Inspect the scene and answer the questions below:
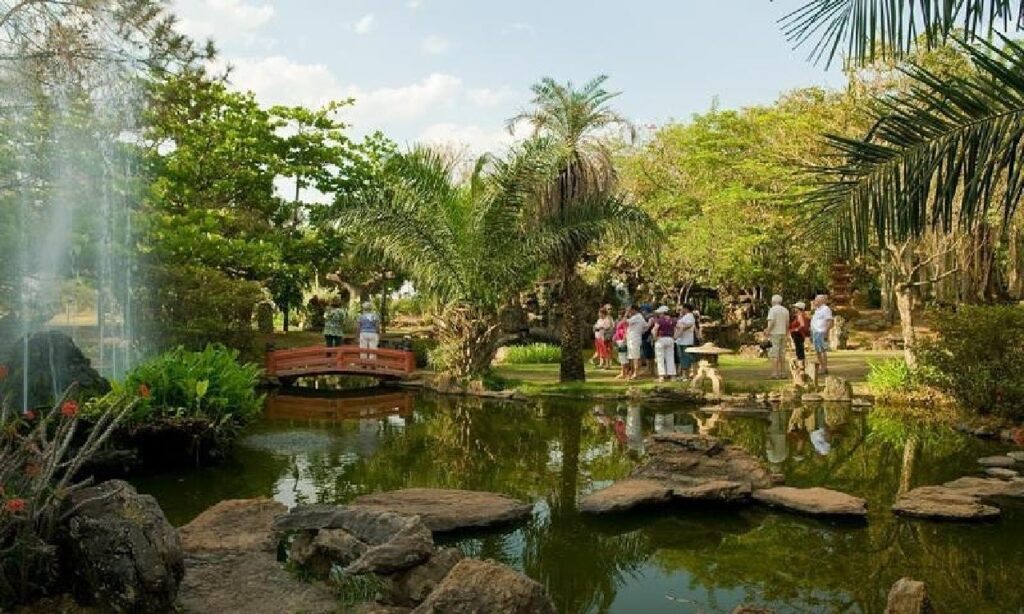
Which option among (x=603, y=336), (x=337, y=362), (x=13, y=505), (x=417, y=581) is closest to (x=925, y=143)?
(x=417, y=581)

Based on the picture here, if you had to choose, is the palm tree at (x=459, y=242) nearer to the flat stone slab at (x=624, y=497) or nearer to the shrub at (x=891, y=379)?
the shrub at (x=891, y=379)

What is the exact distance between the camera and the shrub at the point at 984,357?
11695 mm

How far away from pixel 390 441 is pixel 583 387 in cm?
563

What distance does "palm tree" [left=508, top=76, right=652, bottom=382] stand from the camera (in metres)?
16.8

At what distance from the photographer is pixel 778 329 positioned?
16.9 meters

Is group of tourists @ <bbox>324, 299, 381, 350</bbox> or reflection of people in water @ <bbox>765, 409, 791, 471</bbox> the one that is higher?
group of tourists @ <bbox>324, 299, 381, 350</bbox>

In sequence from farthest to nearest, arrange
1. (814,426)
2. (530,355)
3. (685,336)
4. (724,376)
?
1. (530,355)
2. (724,376)
3. (685,336)
4. (814,426)

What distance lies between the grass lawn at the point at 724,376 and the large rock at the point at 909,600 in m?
11.2

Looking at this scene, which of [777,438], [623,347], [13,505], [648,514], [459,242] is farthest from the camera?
[623,347]

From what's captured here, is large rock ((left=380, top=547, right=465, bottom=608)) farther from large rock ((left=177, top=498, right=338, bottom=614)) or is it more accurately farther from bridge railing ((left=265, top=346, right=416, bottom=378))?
bridge railing ((left=265, top=346, right=416, bottom=378))

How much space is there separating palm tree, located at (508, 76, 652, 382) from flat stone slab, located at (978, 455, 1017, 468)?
8195 millimetres

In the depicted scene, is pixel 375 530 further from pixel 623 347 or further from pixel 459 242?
pixel 623 347

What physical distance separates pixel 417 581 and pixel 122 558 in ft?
5.36

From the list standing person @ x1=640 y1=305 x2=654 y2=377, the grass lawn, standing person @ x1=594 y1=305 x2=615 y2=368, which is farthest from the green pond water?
standing person @ x1=594 y1=305 x2=615 y2=368
